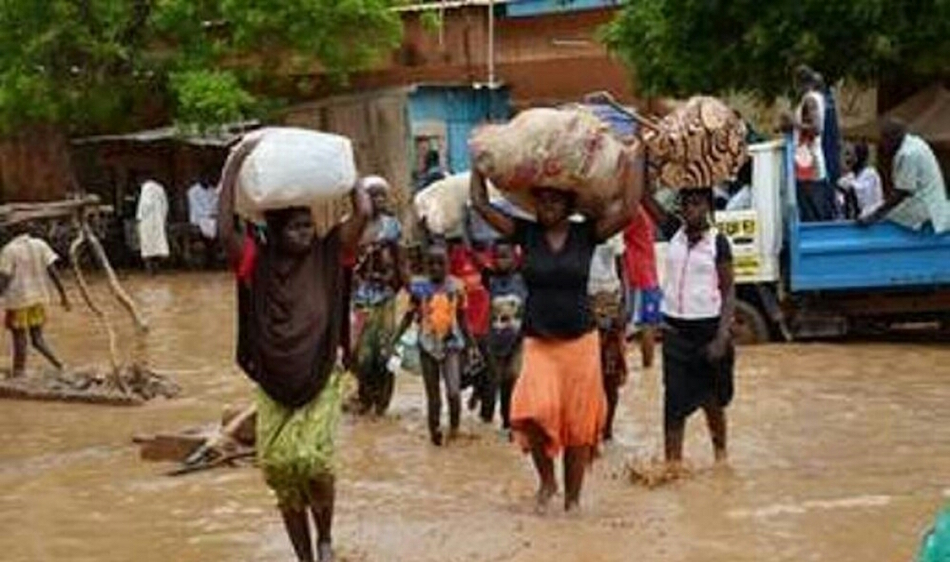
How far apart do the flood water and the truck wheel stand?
1308 millimetres

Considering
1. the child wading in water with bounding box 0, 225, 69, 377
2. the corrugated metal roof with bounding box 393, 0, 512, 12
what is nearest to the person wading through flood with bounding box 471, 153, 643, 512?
the child wading in water with bounding box 0, 225, 69, 377

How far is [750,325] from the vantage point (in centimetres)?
1430

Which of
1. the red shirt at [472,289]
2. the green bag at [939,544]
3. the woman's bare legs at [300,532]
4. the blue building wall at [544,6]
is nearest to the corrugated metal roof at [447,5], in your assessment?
the blue building wall at [544,6]

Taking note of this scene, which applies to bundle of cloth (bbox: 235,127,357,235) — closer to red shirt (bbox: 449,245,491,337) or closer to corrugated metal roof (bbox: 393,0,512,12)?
red shirt (bbox: 449,245,491,337)

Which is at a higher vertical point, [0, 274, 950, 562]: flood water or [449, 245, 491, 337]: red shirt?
[449, 245, 491, 337]: red shirt

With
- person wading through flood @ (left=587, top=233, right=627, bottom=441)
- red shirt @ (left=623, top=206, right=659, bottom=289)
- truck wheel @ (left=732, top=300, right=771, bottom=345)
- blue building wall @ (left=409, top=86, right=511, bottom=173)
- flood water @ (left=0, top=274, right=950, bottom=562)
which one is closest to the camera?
flood water @ (left=0, top=274, right=950, bottom=562)

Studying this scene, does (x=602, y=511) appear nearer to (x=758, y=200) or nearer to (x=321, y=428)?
A: (x=321, y=428)

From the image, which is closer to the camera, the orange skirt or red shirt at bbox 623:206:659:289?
the orange skirt

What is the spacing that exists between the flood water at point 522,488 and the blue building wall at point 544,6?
557 inches

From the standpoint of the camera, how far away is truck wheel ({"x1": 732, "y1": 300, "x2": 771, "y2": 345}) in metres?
14.3

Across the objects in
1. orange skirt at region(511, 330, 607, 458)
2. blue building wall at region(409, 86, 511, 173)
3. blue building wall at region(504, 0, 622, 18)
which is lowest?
blue building wall at region(409, 86, 511, 173)

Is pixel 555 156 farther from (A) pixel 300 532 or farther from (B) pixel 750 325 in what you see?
(B) pixel 750 325

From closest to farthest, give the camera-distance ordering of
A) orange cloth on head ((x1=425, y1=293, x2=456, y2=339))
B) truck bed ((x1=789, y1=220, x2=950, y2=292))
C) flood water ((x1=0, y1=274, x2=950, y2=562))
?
flood water ((x1=0, y1=274, x2=950, y2=562)) → orange cloth on head ((x1=425, y1=293, x2=456, y2=339)) → truck bed ((x1=789, y1=220, x2=950, y2=292))

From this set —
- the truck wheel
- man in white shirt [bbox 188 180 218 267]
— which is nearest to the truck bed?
the truck wheel
